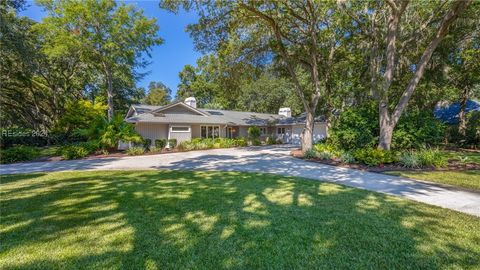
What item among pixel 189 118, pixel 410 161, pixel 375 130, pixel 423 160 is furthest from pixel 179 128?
pixel 423 160

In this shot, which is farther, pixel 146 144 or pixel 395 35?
pixel 146 144

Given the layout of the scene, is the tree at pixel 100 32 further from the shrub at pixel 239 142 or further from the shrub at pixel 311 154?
the shrub at pixel 311 154

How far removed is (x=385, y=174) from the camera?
8.03 meters

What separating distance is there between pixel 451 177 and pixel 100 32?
25896 millimetres

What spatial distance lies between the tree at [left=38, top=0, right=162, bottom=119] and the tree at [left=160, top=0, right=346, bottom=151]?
1257 cm

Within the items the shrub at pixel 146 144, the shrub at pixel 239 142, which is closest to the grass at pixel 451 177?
the shrub at pixel 239 142

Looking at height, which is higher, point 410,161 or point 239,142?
point 239,142

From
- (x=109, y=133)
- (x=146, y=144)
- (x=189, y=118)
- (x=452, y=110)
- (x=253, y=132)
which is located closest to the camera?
(x=109, y=133)

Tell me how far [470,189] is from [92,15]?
86.2ft

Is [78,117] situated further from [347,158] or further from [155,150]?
[347,158]

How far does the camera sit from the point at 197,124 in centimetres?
2075

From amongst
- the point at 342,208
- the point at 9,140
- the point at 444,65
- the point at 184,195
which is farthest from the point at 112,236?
the point at 9,140

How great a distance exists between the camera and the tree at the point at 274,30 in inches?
424

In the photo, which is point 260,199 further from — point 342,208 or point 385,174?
point 385,174
